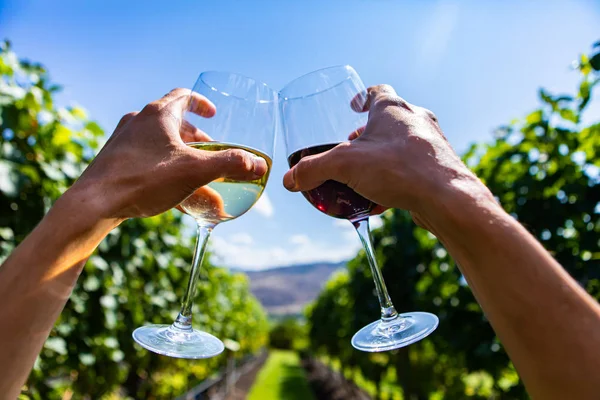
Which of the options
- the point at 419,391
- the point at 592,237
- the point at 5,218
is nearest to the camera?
the point at 5,218

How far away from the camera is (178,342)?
1.11m

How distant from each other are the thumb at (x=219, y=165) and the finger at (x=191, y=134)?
Answer: 4.3 inches

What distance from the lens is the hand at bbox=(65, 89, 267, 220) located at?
110cm

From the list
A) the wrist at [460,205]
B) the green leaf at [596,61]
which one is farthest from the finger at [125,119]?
the green leaf at [596,61]

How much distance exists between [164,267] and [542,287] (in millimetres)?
4484

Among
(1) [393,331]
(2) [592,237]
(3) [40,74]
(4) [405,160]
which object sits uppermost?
(3) [40,74]

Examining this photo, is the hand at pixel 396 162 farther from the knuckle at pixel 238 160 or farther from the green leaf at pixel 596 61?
the green leaf at pixel 596 61

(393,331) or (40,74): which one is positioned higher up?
(40,74)

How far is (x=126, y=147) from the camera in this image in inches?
45.6

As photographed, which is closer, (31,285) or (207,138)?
(31,285)

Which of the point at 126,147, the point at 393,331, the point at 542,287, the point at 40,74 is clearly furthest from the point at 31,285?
the point at 40,74

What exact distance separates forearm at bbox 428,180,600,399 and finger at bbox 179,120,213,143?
0.65 metres

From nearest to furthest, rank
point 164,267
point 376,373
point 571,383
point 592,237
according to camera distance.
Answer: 1. point 571,383
2. point 592,237
3. point 164,267
4. point 376,373

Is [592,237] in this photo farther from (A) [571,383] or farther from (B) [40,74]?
(B) [40,74]
